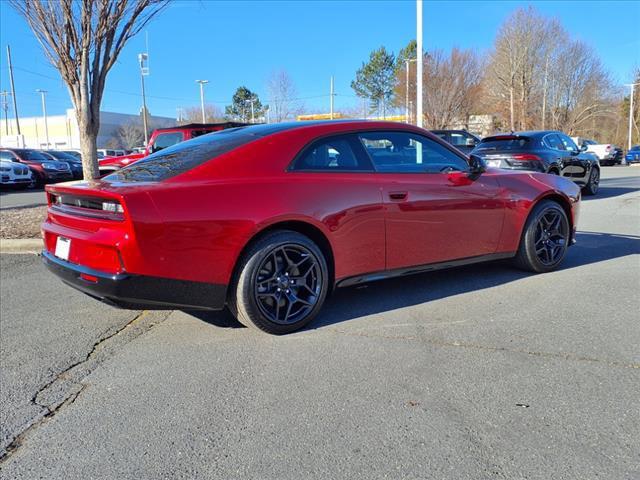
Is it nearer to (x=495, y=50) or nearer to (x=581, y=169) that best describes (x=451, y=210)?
(x=581, y=169)

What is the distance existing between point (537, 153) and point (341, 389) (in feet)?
30.4

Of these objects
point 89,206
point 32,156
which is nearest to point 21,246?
point 89,206

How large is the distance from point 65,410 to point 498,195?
12.9 feet

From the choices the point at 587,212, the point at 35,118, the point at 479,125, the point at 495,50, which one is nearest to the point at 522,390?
the point at 587,212

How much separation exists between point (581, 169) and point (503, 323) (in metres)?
9.59

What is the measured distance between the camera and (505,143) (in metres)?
10.9

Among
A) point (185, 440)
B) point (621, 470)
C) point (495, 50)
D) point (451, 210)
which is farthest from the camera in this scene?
point (495, 50)

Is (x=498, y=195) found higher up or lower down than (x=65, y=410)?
higher up

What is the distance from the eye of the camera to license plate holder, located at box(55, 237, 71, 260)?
11.2ft

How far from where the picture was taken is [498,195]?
479 cm

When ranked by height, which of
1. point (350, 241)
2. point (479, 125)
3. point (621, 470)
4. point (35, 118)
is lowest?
point (621, 470)

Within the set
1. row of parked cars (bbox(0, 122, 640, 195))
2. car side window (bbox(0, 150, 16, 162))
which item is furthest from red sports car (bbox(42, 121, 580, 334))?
car side window (bbox(0, 150, 16, 162))

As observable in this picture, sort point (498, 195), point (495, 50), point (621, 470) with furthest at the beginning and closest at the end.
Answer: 1. point (495, 50)
2. point (498, 195)
3. point (621, 470)

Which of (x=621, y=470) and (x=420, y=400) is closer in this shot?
(x=621, y=470)
